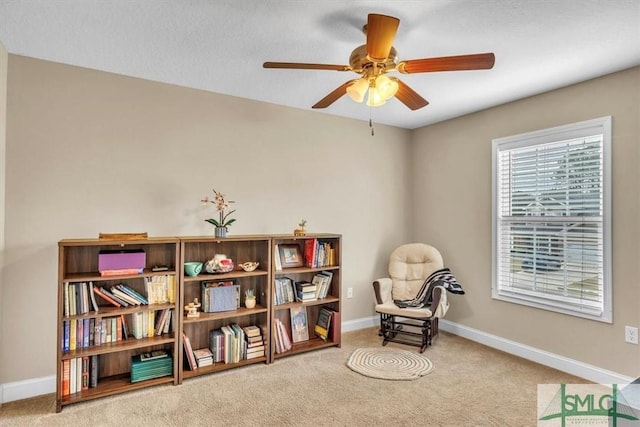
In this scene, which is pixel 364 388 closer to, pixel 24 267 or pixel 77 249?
pixel 77 249

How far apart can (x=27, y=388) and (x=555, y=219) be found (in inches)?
173

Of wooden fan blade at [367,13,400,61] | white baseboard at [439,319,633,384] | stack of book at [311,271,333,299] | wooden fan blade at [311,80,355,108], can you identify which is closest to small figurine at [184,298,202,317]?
stack of book at [311,271,333,299]

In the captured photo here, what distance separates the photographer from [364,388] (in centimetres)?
269

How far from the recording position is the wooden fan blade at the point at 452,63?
68.5 inches

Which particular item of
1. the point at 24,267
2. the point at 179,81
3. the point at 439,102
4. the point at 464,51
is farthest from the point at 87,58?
the point at 439,102

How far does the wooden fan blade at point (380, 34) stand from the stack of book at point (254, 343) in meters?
2.46

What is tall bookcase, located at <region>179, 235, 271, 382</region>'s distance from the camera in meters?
2.87

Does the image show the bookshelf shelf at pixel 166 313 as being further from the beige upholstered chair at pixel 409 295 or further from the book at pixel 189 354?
the beige upholstered chair at pixel 409 295

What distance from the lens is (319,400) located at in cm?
252

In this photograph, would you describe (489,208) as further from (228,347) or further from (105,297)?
(105,297)

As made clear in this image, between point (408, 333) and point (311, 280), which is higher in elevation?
point (311, 280)

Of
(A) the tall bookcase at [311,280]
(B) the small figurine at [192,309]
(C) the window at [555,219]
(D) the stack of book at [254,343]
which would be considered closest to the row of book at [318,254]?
(A) the tall bookcase at [311,280]

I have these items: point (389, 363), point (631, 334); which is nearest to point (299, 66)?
point (389, 363)

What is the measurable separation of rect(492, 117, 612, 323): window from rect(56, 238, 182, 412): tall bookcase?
10.2 ft
